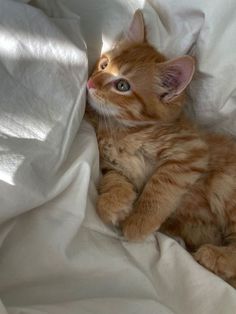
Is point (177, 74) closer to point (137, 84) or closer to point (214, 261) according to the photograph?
point (137, 84)

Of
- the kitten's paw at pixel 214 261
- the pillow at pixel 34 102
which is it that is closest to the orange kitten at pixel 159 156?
the kitten's paw at pixel 214 261

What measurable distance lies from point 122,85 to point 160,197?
362mm

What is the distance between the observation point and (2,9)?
1.18 metres

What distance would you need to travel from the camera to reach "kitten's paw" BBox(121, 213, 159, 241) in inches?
47.3

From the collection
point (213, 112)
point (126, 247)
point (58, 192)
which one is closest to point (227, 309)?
point (126, 247)

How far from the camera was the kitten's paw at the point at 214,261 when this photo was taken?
1.25m

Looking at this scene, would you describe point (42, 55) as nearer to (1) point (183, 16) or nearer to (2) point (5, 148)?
(2) point (5, 148)

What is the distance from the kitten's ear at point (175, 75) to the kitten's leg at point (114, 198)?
29cm

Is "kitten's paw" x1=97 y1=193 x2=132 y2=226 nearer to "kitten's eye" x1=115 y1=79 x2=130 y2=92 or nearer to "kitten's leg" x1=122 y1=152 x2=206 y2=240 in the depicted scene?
"kitten's leg" x1=122 y1=152 x2=206 y2=240

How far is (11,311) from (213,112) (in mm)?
915

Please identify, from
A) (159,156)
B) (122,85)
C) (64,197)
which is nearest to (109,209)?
(64,197)

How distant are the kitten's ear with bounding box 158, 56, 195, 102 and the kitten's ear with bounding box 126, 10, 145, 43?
14 cm

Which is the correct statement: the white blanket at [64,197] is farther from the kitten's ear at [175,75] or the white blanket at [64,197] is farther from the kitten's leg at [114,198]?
the kitten's ear at [175,75]

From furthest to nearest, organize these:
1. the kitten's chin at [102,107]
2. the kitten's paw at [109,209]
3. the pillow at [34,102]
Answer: the kitten's chin at [102,107]
the kitten's paw at [109,209]
the pillow at [34,102]
